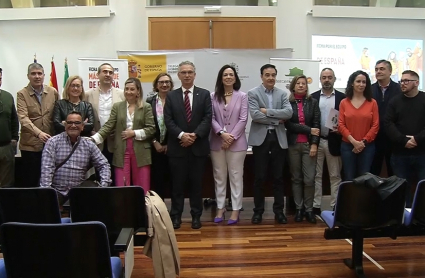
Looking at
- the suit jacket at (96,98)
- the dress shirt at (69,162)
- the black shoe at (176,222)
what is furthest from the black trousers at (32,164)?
the black shoe at (176,222)

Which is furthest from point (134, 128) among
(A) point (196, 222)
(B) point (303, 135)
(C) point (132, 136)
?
(B) point (303, 135)

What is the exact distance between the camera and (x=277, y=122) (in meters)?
4.28

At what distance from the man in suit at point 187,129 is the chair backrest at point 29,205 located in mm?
1787

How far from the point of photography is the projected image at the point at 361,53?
736 cm

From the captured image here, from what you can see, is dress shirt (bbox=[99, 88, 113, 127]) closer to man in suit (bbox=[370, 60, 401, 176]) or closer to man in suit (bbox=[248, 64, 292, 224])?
Answer: man in suit (bbox=[248, 64, 292, 224])

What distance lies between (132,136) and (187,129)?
0.56 meters

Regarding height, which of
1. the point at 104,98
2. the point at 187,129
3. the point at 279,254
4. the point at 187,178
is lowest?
the point at 279,254

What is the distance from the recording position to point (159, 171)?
457 cm

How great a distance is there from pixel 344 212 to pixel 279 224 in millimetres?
1606

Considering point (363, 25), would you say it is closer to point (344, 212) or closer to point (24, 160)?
point (344, 212)

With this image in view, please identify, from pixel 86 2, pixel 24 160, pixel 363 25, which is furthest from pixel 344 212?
pixel 86 2

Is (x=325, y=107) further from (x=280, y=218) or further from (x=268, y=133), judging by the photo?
(x=280, y=218)

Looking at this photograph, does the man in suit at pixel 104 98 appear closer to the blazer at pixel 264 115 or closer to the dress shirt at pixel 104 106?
the dress shirt at pixel 104 106

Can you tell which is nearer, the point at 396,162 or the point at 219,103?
the point at 396,162
